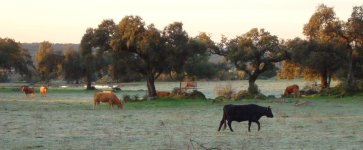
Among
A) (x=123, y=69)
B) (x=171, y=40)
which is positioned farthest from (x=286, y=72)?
(x=123, y=69)

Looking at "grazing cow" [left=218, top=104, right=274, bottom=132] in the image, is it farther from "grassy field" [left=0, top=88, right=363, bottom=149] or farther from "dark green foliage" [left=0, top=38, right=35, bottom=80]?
"dark green foliage" [left=0, top=38, right=35, bottom=80]

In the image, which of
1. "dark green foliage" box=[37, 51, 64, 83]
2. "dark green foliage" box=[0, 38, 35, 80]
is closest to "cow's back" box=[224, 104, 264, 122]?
"dark green foliage" box=[0, 38, 35, 80]

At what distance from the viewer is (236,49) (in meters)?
39.5

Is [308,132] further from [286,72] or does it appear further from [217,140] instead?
[286,72]

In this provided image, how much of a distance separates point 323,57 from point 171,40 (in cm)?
1380

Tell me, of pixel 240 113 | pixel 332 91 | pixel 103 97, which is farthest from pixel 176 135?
pixel 332 91

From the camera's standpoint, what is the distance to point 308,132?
13.2m

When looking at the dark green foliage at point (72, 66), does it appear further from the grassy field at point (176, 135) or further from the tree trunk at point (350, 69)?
the grassy field at point (176, 135)

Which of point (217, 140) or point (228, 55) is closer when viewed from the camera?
point (217, 140)

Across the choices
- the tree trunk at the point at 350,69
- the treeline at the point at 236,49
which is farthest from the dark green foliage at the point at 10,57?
the tree trunk at the point at 350,69

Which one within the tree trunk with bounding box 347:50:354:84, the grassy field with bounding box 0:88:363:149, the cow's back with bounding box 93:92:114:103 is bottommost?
the grassy field with bounding box 0:88:363:149

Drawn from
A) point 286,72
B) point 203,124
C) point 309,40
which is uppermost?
point 309,40

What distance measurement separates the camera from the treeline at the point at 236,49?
107 feet

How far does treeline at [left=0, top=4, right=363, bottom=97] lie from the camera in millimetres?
32500
